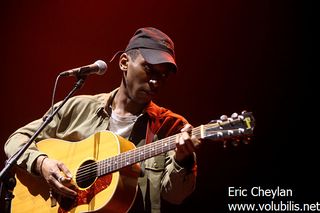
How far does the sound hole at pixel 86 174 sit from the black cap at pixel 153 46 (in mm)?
729

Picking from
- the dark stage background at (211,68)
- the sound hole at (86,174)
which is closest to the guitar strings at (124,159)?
the sound hole at (86,174)

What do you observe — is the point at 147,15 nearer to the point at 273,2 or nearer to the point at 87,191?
the point at 273,2

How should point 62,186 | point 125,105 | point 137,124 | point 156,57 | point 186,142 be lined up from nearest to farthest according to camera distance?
point 186,142
point 62,186
point 156,57
point 137,124
point 125,105

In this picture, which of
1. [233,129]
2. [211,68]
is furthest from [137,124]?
[211,68]

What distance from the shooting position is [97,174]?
2842 mm

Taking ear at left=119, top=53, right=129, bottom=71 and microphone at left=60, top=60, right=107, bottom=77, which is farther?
ear at left=119, top=53, right=129, bottom=71

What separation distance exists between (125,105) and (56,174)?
674mm

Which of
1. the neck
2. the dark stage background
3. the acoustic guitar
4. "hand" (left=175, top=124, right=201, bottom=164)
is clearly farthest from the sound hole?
the dark stage background

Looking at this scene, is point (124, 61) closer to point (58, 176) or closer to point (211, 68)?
point (58, 176)

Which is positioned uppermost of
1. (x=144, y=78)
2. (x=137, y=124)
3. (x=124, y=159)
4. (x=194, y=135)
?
(x=144, y=78)

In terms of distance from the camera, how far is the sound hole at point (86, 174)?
2875mm

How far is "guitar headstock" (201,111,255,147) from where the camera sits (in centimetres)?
233

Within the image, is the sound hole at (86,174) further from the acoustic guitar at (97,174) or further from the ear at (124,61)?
the ear at (124,61)

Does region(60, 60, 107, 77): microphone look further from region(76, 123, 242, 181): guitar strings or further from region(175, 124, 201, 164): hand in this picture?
region(175, 124, 201, 164): hand
